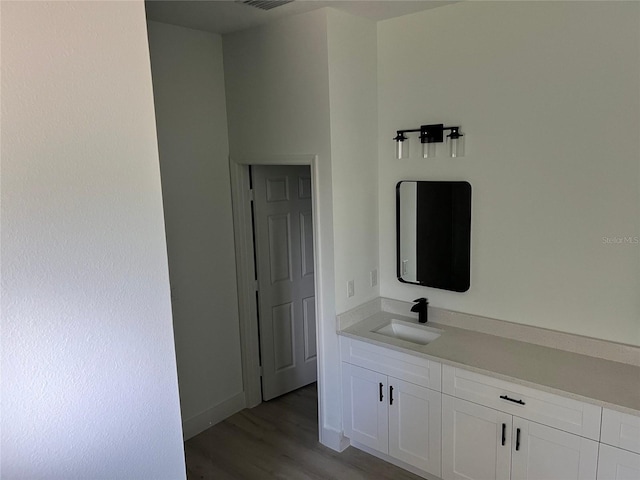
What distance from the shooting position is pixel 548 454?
99.6 inches

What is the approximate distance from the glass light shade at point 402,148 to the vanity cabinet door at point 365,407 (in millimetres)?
1420

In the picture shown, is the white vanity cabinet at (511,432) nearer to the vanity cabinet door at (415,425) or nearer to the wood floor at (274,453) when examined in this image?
the vanity cabinet door at (415,425)

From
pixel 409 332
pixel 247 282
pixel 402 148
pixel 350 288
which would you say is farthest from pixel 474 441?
pixel 247 282

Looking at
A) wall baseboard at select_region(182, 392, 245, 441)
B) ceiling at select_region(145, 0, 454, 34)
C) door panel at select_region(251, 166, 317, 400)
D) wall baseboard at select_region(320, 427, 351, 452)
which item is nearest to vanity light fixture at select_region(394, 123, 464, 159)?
ceiling at select_region(145, 0, 454, 34)

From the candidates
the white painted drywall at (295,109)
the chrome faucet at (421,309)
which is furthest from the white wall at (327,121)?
the chrome faucet at (421,309)

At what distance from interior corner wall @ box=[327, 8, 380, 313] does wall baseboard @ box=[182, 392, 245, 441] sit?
1.30 m

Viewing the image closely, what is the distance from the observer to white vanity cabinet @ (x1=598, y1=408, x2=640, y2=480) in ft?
7.41

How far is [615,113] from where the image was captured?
2.55 meters

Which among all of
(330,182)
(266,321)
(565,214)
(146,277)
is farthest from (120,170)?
(266,321)

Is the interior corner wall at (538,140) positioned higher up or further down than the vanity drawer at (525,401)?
higher up

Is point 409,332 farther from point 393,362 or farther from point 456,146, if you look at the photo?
point 456,146

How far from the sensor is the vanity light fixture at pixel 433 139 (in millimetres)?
3090

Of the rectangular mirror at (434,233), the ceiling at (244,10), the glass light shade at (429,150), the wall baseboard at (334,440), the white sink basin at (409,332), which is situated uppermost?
the ceiling at (244,10)

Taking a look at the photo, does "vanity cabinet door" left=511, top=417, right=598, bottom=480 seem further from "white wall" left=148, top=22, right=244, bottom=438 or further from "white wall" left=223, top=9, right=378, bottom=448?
"white wall" left=148, top=22, right=244, bottom=438
